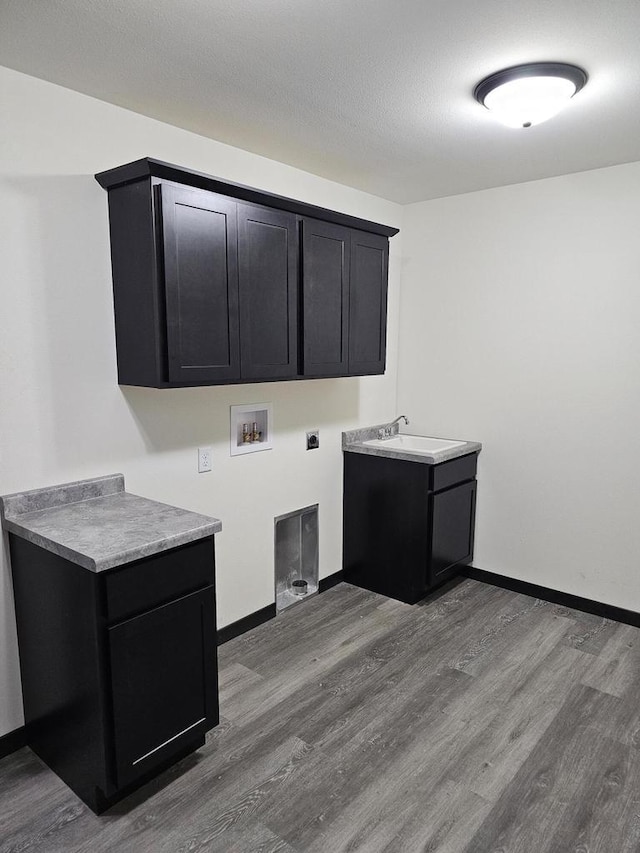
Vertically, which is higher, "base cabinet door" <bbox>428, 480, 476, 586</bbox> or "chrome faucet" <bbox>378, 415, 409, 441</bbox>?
"chrome faucet" <bbox>378, 415, 409, 441</bbox>

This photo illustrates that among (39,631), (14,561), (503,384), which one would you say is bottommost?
(39,631)

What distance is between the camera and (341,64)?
1880mm

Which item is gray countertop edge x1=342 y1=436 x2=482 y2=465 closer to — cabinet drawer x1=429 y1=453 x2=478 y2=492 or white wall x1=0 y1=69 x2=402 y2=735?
cabinet drawer x1=429 y1=453 x2=478 y2=492

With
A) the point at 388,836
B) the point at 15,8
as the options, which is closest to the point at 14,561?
the point at 388,836

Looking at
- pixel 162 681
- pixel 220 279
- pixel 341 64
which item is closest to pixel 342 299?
pixel 220 279

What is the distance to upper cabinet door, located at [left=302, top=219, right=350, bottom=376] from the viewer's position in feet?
8.90

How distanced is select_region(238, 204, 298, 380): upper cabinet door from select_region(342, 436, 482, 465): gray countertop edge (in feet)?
2.99

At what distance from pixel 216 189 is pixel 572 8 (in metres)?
1.31

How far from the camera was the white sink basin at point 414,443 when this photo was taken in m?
3.48

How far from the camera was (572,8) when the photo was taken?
5.08 ft

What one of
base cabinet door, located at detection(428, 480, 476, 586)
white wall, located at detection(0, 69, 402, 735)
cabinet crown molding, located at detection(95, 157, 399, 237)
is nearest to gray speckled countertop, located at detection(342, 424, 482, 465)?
base cabinet door, located at detection(428, 480, 476, 586)

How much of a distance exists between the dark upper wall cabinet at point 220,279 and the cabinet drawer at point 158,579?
661 millimetres

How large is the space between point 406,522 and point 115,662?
1.96 m

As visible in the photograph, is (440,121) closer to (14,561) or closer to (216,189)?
(216,189)
